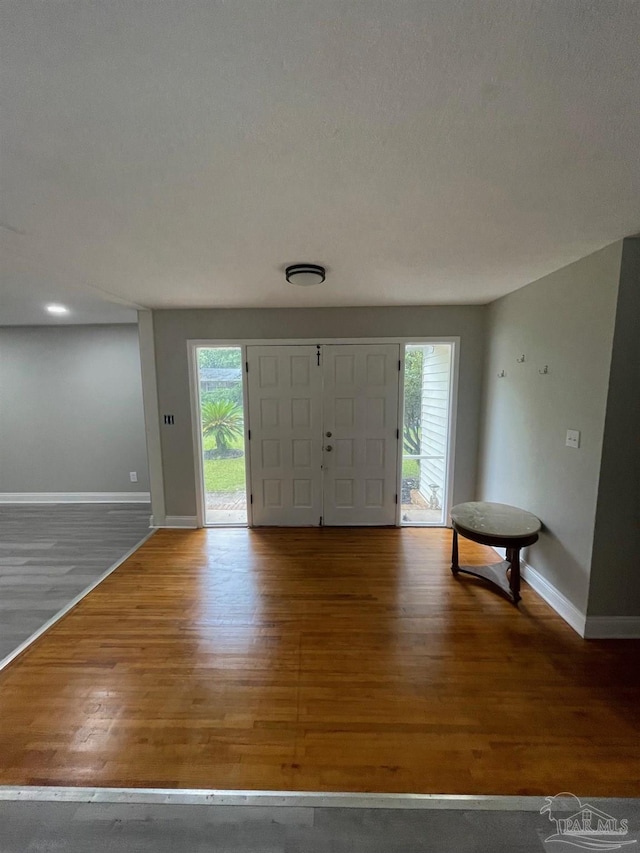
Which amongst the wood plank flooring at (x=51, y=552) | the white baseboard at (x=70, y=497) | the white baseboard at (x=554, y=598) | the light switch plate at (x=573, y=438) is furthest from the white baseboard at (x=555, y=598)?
the white baseboard at (x=70, y=497)

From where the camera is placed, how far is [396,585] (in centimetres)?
264

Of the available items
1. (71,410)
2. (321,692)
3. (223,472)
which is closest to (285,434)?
(223,472)

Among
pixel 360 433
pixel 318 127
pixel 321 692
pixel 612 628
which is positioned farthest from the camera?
pixel 360 433

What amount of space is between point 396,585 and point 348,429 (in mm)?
1601

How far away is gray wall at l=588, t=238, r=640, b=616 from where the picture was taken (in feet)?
6.14

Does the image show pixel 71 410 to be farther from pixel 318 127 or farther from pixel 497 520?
pixel 497 520

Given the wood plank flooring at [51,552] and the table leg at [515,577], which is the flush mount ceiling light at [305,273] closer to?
the table leg at [515,577]

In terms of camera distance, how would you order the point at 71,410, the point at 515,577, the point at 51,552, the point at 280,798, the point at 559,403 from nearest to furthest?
1. the point at 280,798
2. the point at 559,403
3. the point at 515,577
4. the point at 51,552
5. the point at 71,410

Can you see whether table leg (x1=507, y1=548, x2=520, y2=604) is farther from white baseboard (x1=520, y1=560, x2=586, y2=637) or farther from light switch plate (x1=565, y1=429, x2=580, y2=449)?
light switch plate (x1=565, y1=429, x2=580, y2=449)

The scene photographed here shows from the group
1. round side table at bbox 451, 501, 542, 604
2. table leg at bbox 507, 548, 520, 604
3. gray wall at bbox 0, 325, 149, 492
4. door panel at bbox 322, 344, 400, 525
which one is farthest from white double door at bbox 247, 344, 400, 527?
gray wall at bbox 0, 325, 149, 492

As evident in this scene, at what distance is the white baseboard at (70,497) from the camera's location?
15.2ft

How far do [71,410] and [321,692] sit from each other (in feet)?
15.5

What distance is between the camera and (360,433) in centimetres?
365

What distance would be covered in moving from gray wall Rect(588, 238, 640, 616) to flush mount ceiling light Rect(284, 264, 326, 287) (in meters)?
1.69
